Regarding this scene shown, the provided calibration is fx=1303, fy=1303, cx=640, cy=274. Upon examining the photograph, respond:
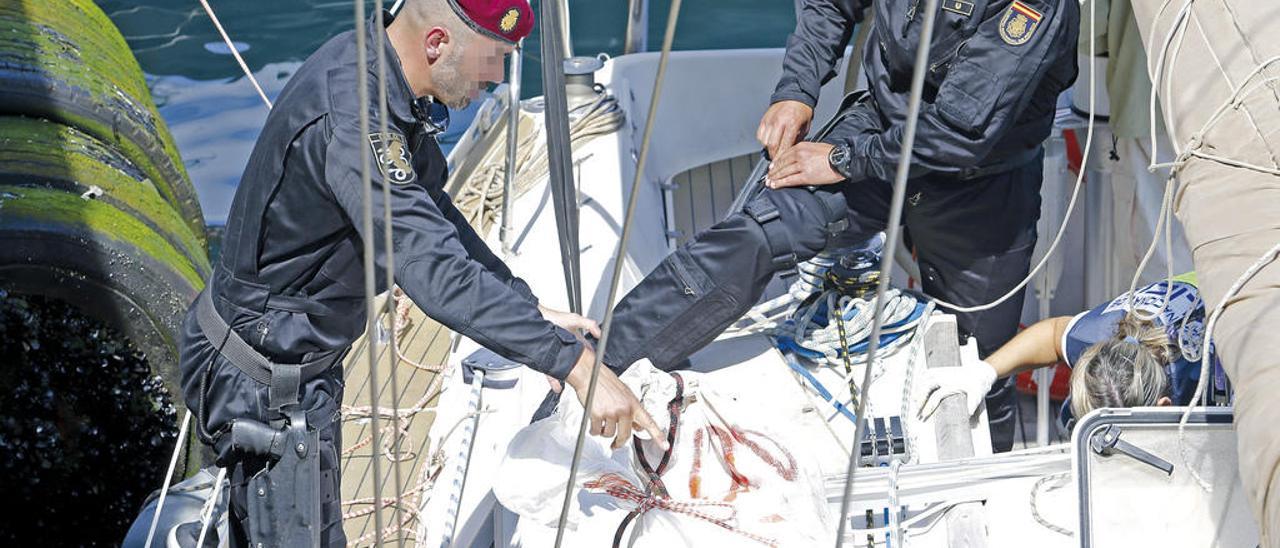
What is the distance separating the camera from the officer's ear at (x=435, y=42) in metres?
1.91

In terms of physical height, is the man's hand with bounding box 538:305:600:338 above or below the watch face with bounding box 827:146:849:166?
below

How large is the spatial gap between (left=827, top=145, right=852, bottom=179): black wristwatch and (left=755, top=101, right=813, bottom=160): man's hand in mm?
151

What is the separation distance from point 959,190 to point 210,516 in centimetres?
162

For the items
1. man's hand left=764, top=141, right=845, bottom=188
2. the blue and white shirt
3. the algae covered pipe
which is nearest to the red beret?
man's hand left=764, top=141, right=845, bottom=188

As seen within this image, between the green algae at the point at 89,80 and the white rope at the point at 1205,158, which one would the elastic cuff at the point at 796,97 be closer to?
the white rope at the point at 1205,158

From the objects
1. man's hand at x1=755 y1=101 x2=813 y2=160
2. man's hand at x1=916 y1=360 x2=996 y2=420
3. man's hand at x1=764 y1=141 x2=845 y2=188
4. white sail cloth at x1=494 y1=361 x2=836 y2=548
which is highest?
man's hand at x1=755 y1=101 x2=813 y2=160

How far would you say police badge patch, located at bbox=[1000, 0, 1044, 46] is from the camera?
2.54 m

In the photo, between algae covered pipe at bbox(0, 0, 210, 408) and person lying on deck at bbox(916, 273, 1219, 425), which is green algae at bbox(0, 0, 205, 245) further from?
person lying on deck at bbox(916, 273, 1219, 425)

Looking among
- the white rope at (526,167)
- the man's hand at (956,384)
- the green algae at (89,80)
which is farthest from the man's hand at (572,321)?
the green algae at (89,80)

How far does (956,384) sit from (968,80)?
1.96 ft

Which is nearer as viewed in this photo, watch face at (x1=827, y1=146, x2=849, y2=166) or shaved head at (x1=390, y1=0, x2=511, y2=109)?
shaved head at (x1=390, y1=0, x2=511, y2=109)

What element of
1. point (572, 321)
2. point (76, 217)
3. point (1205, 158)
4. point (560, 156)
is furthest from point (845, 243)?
point (76, 217)

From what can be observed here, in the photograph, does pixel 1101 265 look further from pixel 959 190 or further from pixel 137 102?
pixel 137 102

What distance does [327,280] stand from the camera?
2061mm
